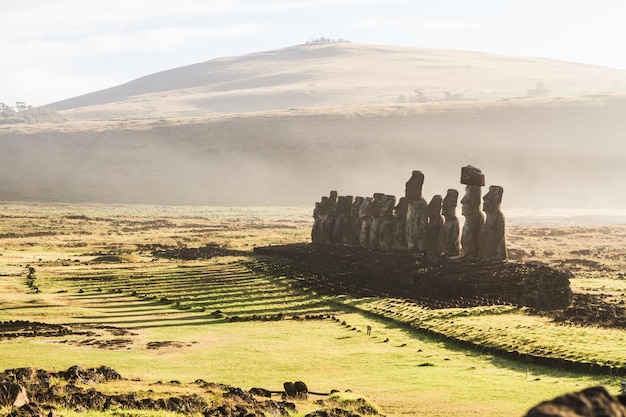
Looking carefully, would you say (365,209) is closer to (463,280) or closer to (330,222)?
(330,222)

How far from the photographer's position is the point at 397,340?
25.2 m

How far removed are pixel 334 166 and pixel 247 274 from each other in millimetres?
97942

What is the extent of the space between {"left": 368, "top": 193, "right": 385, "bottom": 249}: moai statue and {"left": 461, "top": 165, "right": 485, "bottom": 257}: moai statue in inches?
353

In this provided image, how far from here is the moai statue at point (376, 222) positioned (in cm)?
4541

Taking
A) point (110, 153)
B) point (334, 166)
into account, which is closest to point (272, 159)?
point (334, 166)

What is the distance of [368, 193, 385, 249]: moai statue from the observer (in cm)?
4541

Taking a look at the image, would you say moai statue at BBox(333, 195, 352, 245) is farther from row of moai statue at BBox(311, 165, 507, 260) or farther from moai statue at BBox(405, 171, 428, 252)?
moai statue at BBox(405, 171, 428, 252)

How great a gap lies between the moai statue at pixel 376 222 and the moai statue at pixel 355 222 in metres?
2.62

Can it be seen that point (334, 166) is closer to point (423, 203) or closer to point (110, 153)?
point (110, 153)

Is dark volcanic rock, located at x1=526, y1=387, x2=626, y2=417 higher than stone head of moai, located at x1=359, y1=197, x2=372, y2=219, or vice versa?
dark volcanic rock, located at x1=526, y1=387, x2=626, y2=417

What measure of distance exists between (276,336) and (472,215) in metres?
12.9

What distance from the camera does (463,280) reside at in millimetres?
32625

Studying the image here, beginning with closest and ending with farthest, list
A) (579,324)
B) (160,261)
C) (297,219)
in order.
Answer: (579,324), (160,261), (297,219)

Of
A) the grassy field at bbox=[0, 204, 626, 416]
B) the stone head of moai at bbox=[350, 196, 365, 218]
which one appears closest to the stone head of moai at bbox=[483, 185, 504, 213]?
the grassy field at bbox=[0, 204, 626, 416]
